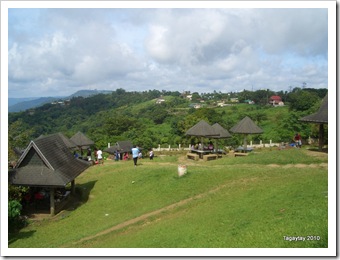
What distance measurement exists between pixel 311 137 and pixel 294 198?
25039mm

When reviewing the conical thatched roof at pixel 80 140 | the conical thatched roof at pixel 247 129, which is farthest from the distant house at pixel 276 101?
the conical thatched roof at pixel 80 140

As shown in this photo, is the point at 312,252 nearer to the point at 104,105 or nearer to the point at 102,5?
the point at 102,5

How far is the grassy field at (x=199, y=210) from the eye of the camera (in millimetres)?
8070

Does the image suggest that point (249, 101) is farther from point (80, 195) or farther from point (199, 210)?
point (199, 210)

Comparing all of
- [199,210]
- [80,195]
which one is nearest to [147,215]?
[199,210]

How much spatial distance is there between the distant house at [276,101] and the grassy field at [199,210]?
6574 centimetres

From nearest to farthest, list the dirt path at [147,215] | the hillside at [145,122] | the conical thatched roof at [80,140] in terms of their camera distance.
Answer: the dirt path at [147,215]
the conical thatched roof at [80,140]
the hillside at [145,122]

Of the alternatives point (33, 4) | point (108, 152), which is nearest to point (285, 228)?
point (33, 4)

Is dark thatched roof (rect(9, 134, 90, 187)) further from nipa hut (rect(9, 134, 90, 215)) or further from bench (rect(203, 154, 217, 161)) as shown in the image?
bench (rect(203, 154, 217, 161))

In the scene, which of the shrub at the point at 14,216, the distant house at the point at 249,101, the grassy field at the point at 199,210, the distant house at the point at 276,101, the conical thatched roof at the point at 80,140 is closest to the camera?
the grassy field at the point at 199,210

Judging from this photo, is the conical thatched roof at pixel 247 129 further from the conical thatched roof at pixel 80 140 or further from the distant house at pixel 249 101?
the distant house at pixel 249 101

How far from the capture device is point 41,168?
13.6 m

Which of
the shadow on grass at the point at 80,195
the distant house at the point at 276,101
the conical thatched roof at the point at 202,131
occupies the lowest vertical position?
the shadow on grass at the point at 80,195

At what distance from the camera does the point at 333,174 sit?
8.88 m
